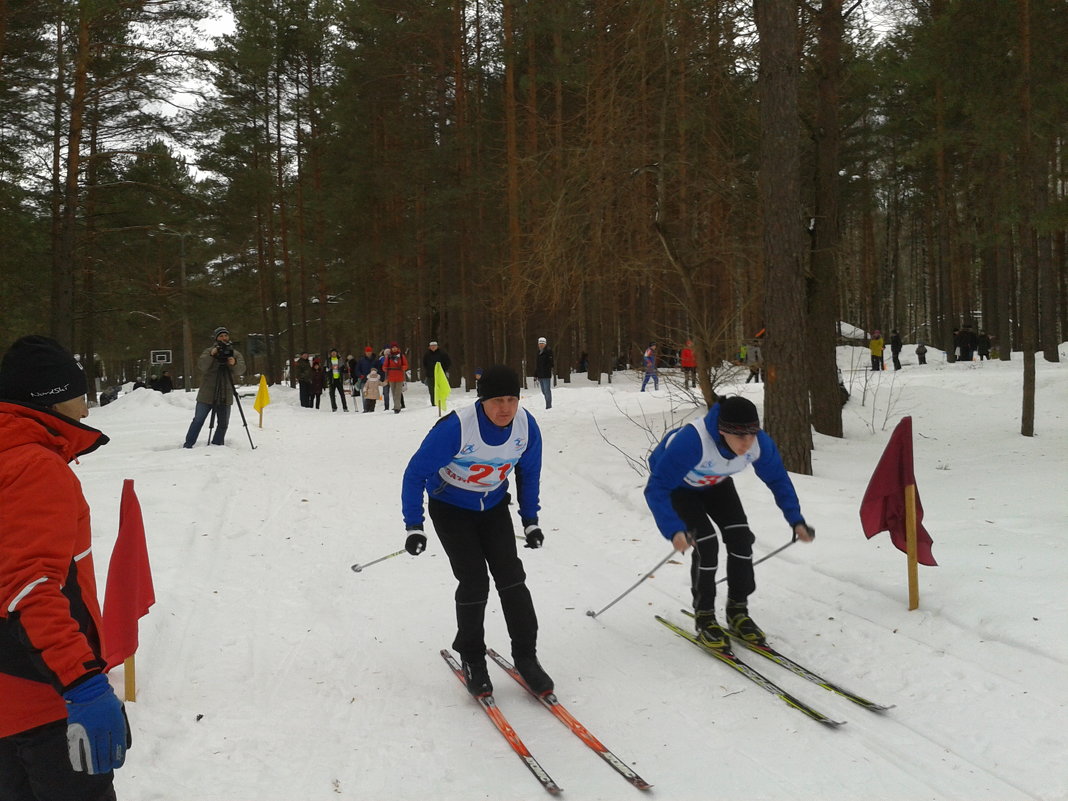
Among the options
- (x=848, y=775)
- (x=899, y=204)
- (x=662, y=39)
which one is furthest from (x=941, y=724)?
(x=899, y=204)

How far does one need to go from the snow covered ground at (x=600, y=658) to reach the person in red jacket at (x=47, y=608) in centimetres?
150

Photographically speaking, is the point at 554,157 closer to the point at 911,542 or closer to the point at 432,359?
the point at 911,542

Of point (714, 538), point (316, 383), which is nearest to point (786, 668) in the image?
point (714, 538)

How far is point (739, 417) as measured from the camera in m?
4.95

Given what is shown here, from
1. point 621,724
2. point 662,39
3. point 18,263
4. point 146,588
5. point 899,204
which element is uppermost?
point 899,204

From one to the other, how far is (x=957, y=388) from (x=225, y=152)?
19.3 metres

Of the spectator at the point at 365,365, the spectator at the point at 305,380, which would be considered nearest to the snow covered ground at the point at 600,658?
the spectator at the point at 365,365

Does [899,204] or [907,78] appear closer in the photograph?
[907,78]

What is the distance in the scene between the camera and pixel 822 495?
357 inches

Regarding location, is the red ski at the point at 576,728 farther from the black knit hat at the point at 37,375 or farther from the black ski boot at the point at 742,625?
the black knit hat at the point at 37,375

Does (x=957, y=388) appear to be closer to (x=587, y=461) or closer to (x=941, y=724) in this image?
(x=587, y=461)

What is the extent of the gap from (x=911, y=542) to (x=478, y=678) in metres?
3.20

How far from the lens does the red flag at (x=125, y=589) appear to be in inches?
178

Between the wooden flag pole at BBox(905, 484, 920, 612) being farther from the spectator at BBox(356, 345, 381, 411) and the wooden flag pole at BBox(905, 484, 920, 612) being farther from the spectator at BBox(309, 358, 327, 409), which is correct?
the spectator at BBox(309, 358, 327, 409)
